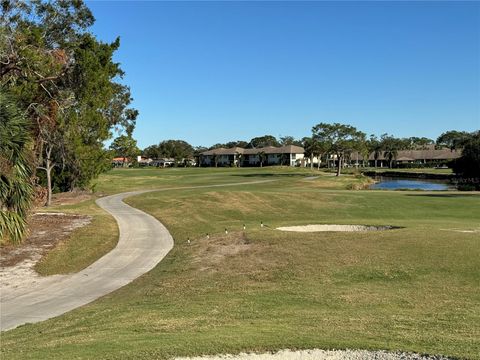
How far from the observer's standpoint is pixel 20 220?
1125cm

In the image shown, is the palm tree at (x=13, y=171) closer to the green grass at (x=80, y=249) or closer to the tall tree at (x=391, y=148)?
the green grass at (x=80, y=249)

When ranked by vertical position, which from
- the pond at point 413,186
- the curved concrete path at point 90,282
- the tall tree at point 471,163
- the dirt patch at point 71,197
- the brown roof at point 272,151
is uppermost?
the brown roof at point 272,151

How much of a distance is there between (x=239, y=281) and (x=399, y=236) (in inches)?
273

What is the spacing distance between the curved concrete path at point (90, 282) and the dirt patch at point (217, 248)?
1772 mm

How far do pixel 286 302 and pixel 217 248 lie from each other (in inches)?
321

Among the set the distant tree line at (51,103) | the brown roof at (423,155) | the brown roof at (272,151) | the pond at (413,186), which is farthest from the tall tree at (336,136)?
the brown roof at (423,155)

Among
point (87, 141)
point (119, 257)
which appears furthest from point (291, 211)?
point (87, 141)

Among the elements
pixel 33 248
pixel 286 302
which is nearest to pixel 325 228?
pixel 33 248

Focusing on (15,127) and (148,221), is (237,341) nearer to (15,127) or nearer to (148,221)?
(15,127)

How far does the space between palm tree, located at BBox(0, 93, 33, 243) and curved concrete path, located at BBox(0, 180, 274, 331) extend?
3.00 m

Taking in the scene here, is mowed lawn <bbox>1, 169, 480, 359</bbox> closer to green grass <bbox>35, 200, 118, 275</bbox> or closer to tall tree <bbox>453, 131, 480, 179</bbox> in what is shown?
green grass <bbox>35, 200, 118, 275</bbox>

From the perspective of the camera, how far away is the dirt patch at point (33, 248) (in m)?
18.5

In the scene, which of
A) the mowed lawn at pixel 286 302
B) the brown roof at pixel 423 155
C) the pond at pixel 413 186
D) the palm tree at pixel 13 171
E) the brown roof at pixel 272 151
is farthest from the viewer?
the brown roof at pixel 423 155

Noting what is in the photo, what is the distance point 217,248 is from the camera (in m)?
19.9
